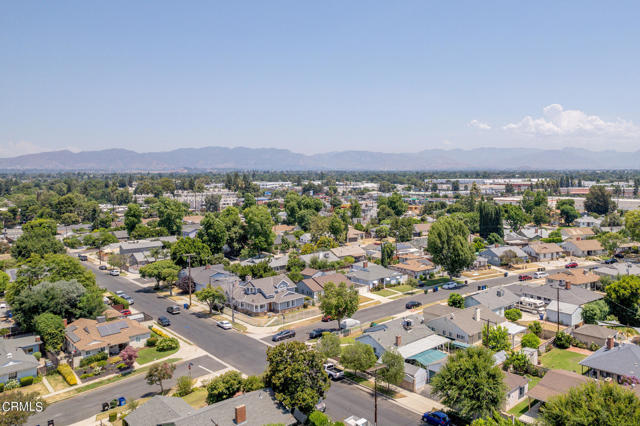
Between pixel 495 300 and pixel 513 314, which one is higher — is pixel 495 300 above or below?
above

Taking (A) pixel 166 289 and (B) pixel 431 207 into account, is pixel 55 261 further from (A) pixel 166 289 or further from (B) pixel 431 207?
(B) pixel 431 207

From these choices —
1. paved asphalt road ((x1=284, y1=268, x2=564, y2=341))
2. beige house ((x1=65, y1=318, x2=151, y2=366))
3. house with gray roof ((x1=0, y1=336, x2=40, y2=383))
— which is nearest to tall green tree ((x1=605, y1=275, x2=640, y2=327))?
paved asphalt road ((x1=284, y1=268, x2=564, y2=341))

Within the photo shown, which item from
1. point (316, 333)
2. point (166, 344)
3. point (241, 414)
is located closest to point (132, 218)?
point (166, 344)

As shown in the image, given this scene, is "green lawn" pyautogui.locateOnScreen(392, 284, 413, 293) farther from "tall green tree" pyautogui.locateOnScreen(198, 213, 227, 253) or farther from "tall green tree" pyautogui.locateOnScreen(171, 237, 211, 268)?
"tall green tree" pyautogui.locateOnScreen(198, 213, 227, 253)

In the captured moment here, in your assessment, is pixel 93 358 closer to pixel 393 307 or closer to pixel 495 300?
Result: pixel 393 307

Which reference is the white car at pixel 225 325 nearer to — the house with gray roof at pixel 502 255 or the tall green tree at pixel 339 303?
the tall green tree at pixel 339 303

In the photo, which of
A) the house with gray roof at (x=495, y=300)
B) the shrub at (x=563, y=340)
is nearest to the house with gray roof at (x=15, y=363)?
the house with gray roof at (x=495, y=300)
